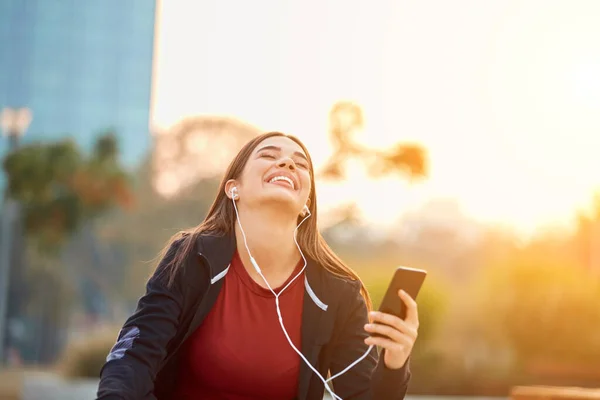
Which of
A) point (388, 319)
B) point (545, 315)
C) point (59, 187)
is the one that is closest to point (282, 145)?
point (388, 319)

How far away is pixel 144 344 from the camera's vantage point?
2574mm

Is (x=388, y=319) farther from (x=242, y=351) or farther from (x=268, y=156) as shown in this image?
(x=268, y=156)

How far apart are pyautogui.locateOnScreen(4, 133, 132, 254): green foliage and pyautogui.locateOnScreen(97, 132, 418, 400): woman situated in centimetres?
1968

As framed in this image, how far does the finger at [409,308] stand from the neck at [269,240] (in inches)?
22.6

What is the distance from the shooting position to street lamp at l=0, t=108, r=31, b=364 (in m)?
23.9

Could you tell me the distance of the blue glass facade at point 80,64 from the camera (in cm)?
3491

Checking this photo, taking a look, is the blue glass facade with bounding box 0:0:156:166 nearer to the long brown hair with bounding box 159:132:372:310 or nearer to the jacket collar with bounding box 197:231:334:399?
the long brown hair with bounding box 159:132:372:310

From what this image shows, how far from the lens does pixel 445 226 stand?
22.1 m

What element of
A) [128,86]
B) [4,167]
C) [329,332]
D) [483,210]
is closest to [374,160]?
[483,210]

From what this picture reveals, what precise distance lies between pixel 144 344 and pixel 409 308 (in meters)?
0.79

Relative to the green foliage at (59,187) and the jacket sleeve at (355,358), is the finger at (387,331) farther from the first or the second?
the green foliage at (59,187)

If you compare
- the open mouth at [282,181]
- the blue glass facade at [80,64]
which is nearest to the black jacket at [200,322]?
the open mouth at [282,181]

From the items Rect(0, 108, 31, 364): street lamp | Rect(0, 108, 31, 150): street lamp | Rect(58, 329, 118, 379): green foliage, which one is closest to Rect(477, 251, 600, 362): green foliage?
Rect(58, 329, 118, 379): green foliage

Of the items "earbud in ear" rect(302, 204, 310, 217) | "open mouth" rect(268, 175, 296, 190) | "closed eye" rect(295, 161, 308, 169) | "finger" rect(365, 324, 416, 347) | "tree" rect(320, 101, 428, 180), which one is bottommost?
"tree" rect(320, 101, 428, 180)
